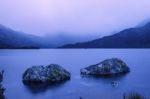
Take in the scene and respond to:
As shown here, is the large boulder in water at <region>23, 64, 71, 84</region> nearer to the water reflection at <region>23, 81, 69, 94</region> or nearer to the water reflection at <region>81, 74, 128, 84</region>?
the water reflection at <region>23, 81, 69, 94</region>

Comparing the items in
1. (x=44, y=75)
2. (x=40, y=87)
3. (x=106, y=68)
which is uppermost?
(x=106, y=68)

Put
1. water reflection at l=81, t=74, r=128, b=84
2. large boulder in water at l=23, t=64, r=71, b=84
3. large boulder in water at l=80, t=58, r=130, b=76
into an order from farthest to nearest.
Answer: large boulder in water at l=80, t=58, r=130, b=76 < water reflection at l=81, t=74, r=128, b=84 < large boulder in water at l=23, t=64, r=71, b=84

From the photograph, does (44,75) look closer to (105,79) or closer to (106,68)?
(105,79)

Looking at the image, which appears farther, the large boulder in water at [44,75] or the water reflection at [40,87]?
the large boulder in water at [44,75]

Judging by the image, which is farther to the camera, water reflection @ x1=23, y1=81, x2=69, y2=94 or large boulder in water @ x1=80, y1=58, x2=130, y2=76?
large boulder in water @ x1=80, y1=58, x2=130, y2=76

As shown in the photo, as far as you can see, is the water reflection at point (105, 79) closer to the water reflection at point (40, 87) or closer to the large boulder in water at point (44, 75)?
the large boulder in water at point (44, 75)

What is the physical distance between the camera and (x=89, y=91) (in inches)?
1602

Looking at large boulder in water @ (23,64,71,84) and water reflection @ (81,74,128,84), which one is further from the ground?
large boulder in water @ (23,64,71,84)

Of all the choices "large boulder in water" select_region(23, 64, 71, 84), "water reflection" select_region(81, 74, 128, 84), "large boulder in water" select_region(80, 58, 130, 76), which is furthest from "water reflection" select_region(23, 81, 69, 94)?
"large boulder in water" select_region(80, 58, 130, 76)

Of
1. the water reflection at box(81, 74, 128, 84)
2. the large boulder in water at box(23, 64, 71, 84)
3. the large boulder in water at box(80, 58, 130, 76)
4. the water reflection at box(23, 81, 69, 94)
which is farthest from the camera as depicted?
the large boulder in water at box(80, 58, 130, 76)

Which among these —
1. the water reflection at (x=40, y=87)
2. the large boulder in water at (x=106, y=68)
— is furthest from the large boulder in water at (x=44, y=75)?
the large boulder in water at (x=106, y=68)

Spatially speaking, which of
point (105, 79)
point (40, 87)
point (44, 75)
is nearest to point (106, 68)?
point (105, 79)

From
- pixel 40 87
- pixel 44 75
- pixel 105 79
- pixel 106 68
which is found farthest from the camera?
pixel 106 68

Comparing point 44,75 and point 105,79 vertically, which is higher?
point 44,75
